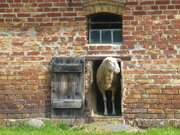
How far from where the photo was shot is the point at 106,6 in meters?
11.5

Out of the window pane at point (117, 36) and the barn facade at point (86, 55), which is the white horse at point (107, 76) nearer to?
the barn facade at point (86, 55)

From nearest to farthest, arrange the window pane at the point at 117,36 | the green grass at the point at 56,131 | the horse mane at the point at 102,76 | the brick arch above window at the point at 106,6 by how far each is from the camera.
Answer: the green grass at the point at 56,131
the horse mane at the point at 102,76
the brick arch above window at the point at 106,6
the window pane at the point at 117,36

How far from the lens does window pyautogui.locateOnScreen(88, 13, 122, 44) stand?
11.7 metres

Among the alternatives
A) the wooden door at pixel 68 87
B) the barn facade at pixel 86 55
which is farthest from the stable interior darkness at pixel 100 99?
the wooden door at pixel 68 87

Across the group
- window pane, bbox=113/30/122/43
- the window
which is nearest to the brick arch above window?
the window

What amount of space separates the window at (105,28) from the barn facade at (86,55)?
2 centimetres

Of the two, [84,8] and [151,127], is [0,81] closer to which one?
[84,8]

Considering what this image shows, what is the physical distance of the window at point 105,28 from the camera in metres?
11.7

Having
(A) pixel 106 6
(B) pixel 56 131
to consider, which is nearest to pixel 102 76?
(A) pixel 106 6

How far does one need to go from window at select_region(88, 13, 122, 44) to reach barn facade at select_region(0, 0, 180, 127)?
20 millimetres

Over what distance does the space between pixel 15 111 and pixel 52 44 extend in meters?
1.54

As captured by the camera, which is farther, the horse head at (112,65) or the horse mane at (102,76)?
the horse mane at (102,76)

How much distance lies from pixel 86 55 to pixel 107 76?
2.13 feet

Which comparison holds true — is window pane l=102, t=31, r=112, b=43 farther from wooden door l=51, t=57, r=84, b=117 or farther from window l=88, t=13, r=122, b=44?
wooden door l=51, t=57, r=84, b=117
